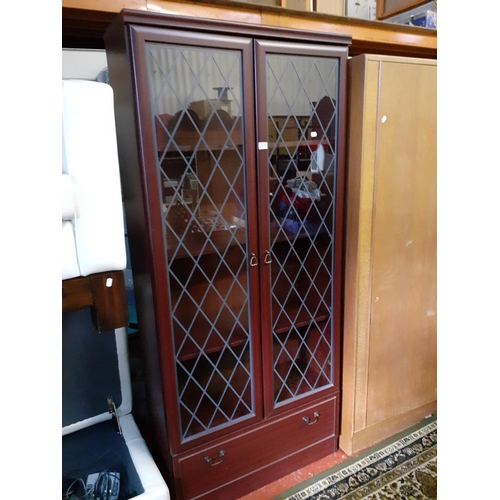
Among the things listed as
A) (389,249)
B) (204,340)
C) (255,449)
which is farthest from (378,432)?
(204,340)

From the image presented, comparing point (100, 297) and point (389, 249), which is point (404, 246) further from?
point (100, 297)

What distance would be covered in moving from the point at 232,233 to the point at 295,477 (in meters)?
1.11

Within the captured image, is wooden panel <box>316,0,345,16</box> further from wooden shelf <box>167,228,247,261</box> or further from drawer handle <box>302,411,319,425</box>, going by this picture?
drawer handle <box>302,411,319,425</box>

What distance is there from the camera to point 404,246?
176 cm

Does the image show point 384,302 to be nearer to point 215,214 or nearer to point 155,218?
point 215,214

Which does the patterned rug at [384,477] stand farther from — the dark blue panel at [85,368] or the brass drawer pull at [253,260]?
the brass drawer pull at [253,260]

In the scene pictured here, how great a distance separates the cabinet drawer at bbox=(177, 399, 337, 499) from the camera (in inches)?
60.6

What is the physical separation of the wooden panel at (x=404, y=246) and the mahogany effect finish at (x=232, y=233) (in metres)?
0.18

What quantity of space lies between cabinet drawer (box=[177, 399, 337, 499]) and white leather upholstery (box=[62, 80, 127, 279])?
2.86 feet

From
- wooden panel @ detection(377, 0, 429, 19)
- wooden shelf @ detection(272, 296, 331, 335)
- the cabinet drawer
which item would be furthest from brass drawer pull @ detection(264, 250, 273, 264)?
wooden panel @ detection(377, 0, 429, 19)

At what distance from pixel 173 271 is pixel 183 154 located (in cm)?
39

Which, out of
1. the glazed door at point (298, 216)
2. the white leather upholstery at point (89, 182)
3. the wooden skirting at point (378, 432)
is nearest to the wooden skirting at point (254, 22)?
the glazed door at point (298, 216)
